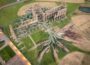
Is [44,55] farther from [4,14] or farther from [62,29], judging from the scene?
[4,14]

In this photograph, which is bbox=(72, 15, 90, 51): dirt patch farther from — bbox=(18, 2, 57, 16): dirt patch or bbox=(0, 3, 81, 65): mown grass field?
bbox=(18, 2, 57, 16): dirt patch

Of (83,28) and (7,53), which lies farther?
(83,28)

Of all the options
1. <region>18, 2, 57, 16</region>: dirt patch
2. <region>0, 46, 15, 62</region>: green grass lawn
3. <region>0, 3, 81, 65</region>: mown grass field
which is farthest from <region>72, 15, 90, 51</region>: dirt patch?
<region>0, 46, 15, 62</region>: green grass lawn

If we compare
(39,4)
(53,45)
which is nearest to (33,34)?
(53,45)

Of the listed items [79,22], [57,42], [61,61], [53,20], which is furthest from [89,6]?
[61,61]

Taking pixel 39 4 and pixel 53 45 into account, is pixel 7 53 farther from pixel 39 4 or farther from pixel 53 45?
pixel 39 4

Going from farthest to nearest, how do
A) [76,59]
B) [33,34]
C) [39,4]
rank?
[39,4] < [33,34] < [76,59]
